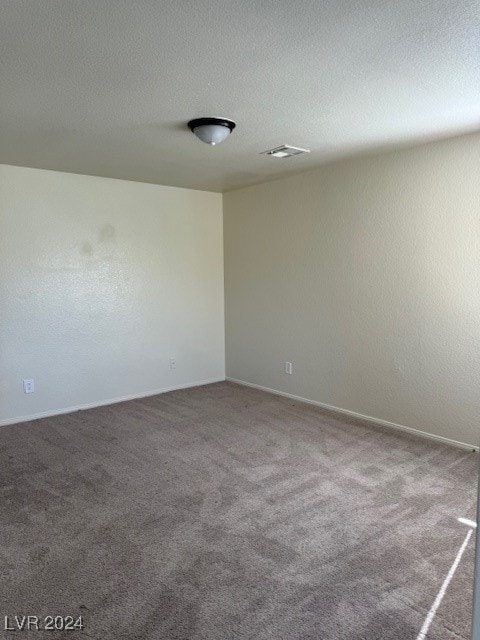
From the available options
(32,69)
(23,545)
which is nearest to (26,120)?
(32,69)

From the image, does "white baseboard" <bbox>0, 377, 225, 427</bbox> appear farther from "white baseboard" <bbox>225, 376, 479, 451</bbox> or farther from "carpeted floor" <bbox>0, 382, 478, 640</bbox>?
"white baseboard" <bbox>225, 376, 479, 451</bbox>

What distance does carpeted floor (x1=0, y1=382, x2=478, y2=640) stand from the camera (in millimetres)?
1774

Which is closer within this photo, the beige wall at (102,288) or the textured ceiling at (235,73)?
the textured ceiling at (235,73)

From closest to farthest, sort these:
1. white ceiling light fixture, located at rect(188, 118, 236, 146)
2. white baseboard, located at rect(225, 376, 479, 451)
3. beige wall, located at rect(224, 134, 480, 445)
A: white ceiling light fixture, located at rect(188, 118, 236, 146) < beige wall, located at rect(224, 134, 480, 445) < white baseboard, located at rect(225, 376, 479, 451)

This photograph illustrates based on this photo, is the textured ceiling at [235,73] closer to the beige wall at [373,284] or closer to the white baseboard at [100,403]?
the beige wall at [373,284]

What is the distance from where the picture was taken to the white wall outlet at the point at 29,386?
4.16 meters

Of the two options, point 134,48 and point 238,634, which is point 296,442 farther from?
point 134,48

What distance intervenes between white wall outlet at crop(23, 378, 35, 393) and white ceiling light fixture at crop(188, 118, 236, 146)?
2806 millimetres

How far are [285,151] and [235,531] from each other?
9.34 ft

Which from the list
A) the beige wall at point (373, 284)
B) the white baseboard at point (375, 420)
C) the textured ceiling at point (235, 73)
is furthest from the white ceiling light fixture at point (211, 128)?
the white baseboard at point (375, 420)

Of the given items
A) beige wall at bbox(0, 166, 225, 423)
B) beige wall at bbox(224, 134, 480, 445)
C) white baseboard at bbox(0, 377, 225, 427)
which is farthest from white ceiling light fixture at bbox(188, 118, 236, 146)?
white baseboard at bbox(0, 377, 225, 427)

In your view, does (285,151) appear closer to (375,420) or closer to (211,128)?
(211,128)

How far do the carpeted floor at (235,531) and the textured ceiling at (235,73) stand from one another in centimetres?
235

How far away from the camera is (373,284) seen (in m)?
3.94
